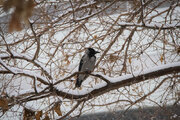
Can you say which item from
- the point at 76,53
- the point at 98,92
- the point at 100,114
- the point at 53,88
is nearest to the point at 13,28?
the point at 53,88

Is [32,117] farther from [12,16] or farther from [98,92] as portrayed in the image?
[12,16]

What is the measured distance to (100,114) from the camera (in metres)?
6.29

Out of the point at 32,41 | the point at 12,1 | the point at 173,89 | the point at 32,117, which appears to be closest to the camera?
the point at 12,1

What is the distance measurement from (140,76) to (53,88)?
1.30 m

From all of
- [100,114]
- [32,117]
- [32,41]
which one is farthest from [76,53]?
[100,114]

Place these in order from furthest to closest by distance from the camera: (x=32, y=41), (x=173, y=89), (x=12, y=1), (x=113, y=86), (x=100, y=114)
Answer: (x=100, y=114)
(x=32, y=41)
(x=173, y=89)
(x=113, y=86)
(x=12, y=1)

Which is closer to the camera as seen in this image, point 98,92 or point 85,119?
point 98,92

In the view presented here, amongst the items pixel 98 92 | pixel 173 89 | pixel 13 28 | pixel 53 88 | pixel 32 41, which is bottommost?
pixel 173 89

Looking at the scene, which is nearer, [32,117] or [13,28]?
[13,28]

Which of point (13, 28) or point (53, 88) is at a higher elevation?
point (13, 28)

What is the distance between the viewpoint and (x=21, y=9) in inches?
28.6

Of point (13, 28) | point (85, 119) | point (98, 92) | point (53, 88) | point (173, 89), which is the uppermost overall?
point (13, 28)

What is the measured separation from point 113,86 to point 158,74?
721 millimetres

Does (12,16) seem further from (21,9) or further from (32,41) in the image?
(32,41)
